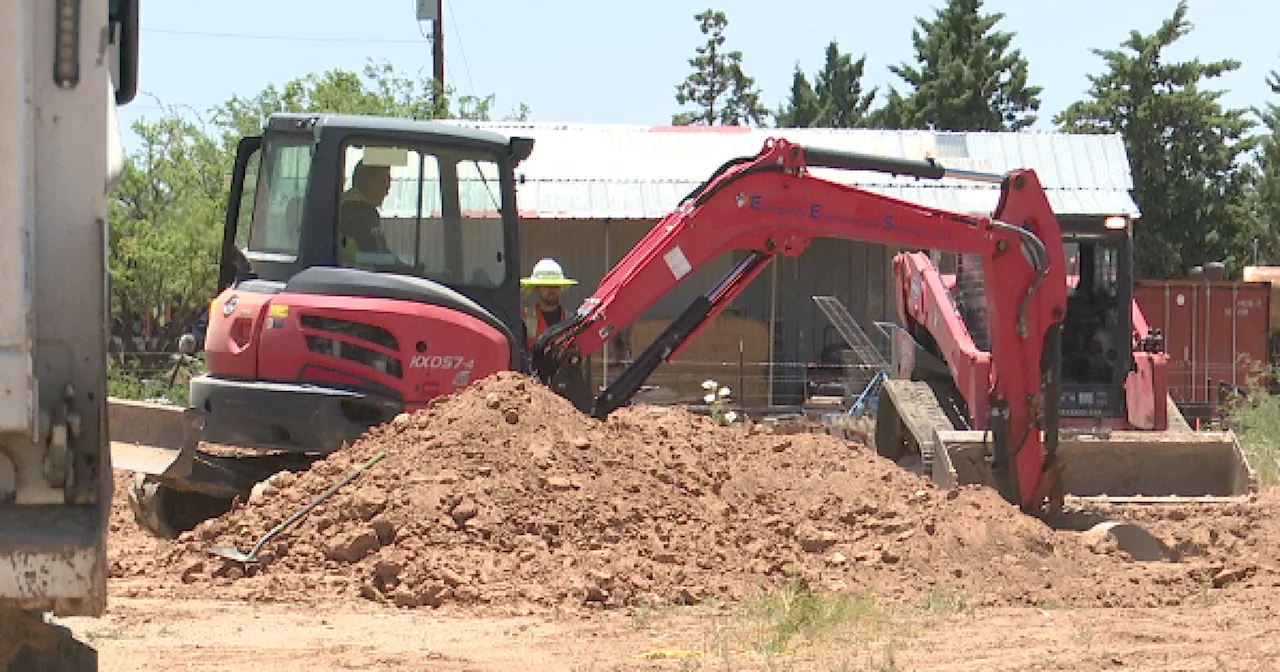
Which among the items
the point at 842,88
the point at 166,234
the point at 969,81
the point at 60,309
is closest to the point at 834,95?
the point at 842,88

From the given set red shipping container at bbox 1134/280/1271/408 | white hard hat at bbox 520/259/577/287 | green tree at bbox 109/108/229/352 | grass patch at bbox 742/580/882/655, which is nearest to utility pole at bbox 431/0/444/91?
green tree at bbox 109/108/229/352

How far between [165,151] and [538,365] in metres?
22.3

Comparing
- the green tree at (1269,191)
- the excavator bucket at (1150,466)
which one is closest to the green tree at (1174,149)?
the green tree at (1269,191)

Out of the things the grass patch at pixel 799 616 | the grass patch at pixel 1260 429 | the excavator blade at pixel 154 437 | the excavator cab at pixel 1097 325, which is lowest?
the grass patch at pixel 799 616

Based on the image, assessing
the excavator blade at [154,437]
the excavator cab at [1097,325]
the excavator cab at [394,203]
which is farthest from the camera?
the excavator cab at [1097,325]

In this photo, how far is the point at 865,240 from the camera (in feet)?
40.0

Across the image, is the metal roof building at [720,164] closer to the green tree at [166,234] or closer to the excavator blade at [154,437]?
the green tree at [166,234]

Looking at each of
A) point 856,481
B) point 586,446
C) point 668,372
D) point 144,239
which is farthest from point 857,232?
point 144,239

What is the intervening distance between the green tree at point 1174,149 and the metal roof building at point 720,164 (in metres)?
13.2

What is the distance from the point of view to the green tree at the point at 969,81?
50531 millimetres

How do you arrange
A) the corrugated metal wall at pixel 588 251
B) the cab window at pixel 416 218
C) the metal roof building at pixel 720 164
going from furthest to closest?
the corrugated metal wall at pixel 588 251 < the metal roof building at pixel 720 164 < the cab window at pixel 416 218

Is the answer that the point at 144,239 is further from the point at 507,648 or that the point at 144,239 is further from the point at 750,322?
the point at 507,648

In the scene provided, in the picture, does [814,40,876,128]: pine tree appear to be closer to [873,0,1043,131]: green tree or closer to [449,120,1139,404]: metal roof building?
[873,0,1043,131]: green tree

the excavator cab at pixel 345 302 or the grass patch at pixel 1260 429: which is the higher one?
the excavator cab at pixel 345 302
